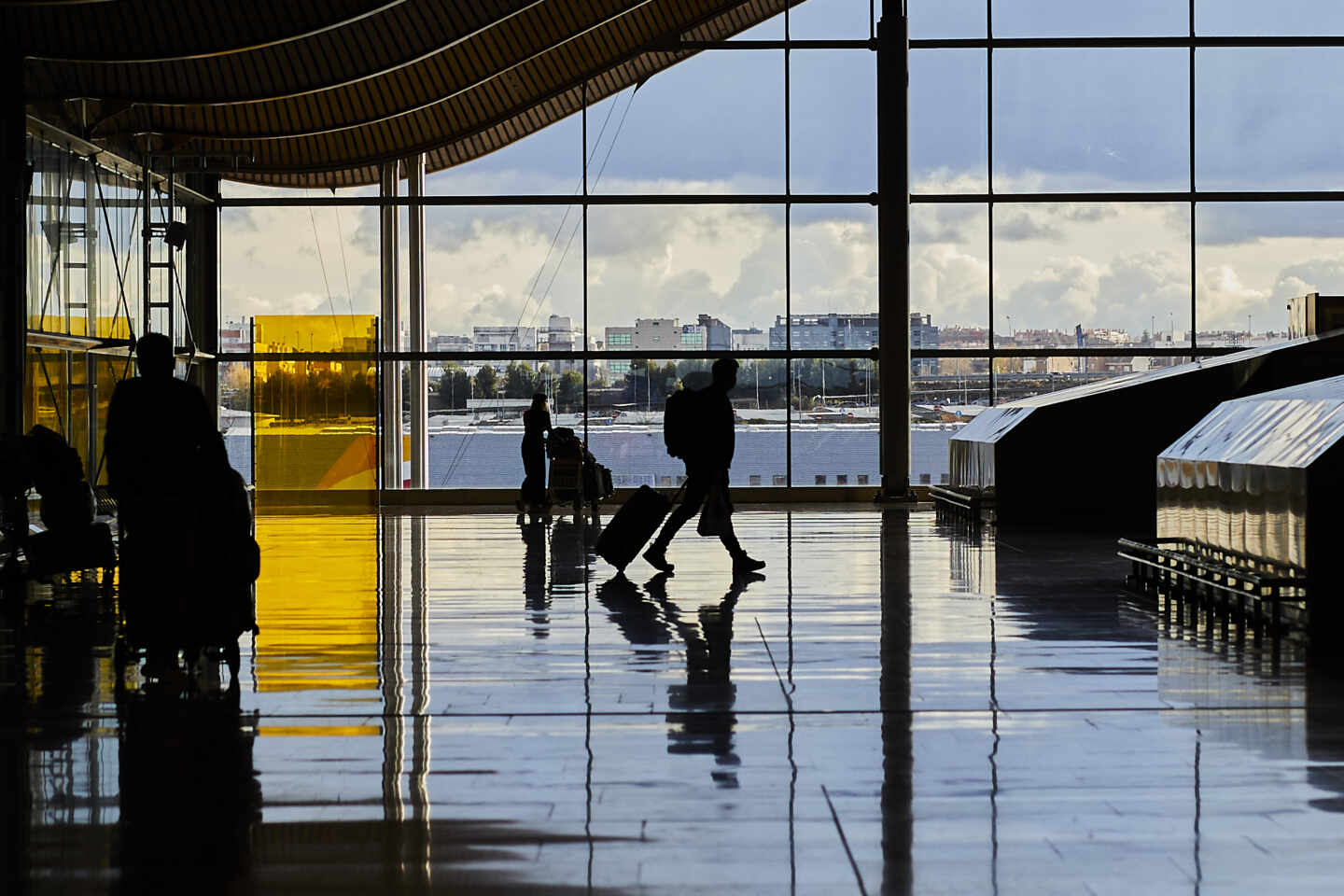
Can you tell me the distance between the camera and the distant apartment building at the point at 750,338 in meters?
22.6

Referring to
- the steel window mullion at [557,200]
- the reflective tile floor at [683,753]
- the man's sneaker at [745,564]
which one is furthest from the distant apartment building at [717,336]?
the reflective tile floor at [683,753]

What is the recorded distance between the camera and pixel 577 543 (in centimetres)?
1370

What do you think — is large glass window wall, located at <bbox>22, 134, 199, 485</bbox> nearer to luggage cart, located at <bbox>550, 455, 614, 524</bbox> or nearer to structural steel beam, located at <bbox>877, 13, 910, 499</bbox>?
luggage cart, located at <bbox>550, 455, 614, 524</bbox>

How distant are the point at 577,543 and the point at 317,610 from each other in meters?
4.96

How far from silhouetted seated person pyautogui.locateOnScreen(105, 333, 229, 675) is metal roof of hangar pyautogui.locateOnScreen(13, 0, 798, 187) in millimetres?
9220

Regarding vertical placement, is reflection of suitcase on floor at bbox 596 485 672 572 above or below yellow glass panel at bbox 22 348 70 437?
below

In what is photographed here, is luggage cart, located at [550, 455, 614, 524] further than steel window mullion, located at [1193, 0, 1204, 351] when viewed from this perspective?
No

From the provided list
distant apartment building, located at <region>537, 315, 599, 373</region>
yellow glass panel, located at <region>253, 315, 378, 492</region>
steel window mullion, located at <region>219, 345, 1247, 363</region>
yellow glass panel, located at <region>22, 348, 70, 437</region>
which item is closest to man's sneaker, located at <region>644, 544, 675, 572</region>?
yellow glass panel, located at <region>22, 348, 70, 437</region>

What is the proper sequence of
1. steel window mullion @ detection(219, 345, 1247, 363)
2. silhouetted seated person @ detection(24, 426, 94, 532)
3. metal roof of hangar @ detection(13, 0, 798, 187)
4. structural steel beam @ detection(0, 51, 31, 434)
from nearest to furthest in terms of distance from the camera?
silhouetted seated person @ detection(24, 426, 94, 532) → structural steel beam @ detection(0, 51, 31, 434) → metal roof of hangar @ detection(13, 0, 798, 187) → steel window mullion @ detection(219, 345, 1247, 363)

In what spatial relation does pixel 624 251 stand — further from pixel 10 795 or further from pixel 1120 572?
pixel 10 795

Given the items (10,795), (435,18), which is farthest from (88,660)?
(435,18)

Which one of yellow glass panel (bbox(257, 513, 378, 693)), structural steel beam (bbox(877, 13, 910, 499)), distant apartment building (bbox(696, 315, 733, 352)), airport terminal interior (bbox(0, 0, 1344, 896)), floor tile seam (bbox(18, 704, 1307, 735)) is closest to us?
airport terminal interior (bbox(0, 0, 1344, 896))

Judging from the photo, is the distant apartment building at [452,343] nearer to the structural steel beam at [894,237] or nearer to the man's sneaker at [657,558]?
the structural steel beam at [894,237]

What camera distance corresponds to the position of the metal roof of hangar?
1448 cm
